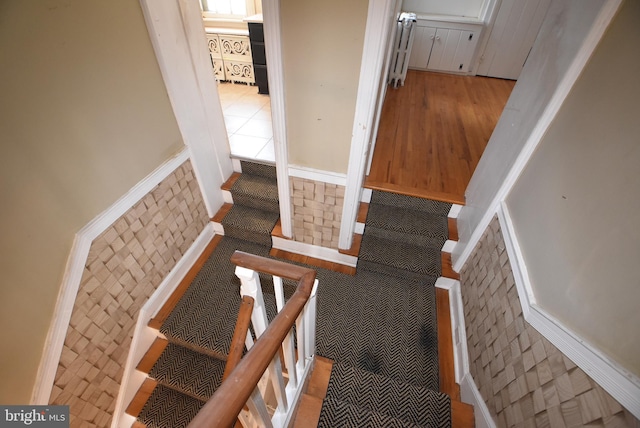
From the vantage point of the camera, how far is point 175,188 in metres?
1.86

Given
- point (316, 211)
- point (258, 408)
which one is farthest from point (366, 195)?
point (258, 408)

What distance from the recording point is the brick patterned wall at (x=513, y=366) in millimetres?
813

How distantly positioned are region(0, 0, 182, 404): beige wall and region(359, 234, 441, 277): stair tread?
66.6 inches

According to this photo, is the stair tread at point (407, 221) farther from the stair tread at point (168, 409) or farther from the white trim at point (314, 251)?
the stair tread at point (168, 409)

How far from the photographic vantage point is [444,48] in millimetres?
4367

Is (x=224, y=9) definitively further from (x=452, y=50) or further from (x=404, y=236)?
(x=404, y=236)

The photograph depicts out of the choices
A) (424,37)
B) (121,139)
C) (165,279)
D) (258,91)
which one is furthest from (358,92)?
(424,37)

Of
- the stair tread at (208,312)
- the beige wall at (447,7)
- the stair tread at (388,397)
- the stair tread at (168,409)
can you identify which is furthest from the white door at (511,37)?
the stair tread at (168,409)

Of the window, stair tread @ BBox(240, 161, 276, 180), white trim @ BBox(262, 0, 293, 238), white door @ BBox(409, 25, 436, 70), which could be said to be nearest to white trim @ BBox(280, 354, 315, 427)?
white trim @ BBox(262, 0, 293, 238)

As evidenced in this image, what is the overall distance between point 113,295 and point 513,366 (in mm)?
2003

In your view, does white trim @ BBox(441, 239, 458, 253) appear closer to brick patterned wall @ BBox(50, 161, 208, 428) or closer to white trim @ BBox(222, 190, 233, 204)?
white trim @ BBox(222, 190, 233, 204)

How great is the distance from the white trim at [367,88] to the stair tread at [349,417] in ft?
3.64

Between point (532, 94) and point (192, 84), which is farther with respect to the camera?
point (192, 84)

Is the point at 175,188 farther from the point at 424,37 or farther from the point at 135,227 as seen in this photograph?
the point at 424,37
